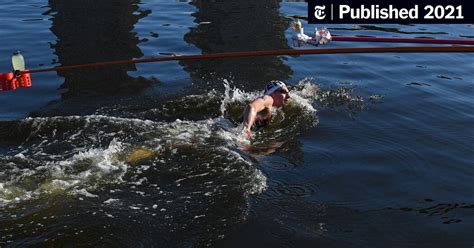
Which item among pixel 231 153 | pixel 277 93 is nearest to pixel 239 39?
pixel 277 93

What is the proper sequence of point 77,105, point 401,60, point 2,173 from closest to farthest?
point 2,173
point 77,105
point 401,60

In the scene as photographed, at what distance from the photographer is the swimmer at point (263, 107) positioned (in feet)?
30.1

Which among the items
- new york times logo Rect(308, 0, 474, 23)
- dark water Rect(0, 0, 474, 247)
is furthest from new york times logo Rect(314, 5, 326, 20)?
dark water Rect(0, 0, 474, 247)

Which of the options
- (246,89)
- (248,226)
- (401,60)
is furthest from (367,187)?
(401,60)

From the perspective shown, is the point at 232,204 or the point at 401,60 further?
the point at 401,60

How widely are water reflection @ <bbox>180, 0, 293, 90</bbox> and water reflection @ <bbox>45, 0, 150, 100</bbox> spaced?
176 cm

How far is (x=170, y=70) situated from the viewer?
43.2 feet

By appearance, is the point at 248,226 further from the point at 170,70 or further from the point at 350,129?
the point at 170,70

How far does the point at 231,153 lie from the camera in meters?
8.16

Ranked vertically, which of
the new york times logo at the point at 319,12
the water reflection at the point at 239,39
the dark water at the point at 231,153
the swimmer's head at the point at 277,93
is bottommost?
the dark water at the point at 231,153

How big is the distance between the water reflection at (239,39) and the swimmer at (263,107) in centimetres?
197

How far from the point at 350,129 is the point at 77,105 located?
5357 mm

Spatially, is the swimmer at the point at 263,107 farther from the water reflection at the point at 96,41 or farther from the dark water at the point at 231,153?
the water reflection at the point at 96,41

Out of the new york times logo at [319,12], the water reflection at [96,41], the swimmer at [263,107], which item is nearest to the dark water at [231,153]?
the water reflection at [96,41]
